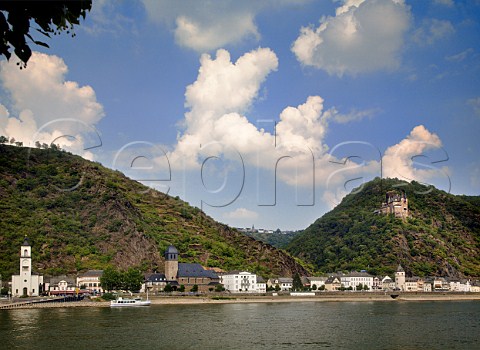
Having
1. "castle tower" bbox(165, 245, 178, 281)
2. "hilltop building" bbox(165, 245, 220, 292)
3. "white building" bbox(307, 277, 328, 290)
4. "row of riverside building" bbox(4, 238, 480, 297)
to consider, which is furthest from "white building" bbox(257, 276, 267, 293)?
"white building" bbox(307, 277, 328, 290)

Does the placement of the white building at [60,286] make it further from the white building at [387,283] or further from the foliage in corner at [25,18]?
the foliage in corner at [25,18]

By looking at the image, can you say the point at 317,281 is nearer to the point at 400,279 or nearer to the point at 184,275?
the point at 400,279

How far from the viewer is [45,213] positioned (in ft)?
465

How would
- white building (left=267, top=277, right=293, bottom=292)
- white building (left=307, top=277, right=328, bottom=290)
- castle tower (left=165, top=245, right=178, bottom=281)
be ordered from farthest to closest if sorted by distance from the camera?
white building (left=307, top=277, right=328, bottom=290) < white building (left=267, top=277, right=293, bottom=292) < castle tower (left=165, top=245, right=178, bottom=281)

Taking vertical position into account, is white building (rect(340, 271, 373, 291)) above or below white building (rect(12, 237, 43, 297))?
below

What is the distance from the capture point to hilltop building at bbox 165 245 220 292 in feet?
427

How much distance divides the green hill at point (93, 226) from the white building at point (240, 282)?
518 inches

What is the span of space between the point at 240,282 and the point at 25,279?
51.6 meters

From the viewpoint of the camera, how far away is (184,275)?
131375 millimetres

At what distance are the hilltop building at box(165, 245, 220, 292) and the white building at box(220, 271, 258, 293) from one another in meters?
5.27

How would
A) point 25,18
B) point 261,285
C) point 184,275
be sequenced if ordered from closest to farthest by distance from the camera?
point 25,18 → point 184,275 → point 261,285

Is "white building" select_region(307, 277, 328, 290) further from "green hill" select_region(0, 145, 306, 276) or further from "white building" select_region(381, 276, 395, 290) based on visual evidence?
"white building" select_region(381, 276, 395, 290)

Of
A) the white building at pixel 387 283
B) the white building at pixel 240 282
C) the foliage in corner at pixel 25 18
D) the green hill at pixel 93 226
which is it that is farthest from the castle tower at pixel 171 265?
the foliage in corner at pixel 25 18

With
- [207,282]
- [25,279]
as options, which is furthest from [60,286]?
[207,282]
